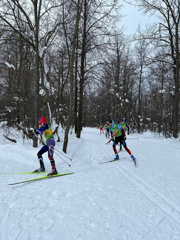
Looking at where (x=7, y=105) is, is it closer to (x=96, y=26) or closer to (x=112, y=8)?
(x=96, y=26)

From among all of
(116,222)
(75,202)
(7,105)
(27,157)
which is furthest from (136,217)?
(7,105)

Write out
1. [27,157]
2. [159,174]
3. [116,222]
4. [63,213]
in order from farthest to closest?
[27,157] < [159,174] < [63,213] < [116,222]

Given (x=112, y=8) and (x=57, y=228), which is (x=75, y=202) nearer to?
(x=57, y=228)

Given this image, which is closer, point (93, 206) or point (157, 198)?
point (93, 206)

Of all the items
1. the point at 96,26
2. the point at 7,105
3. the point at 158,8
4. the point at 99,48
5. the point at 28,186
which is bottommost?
the point at 28,186

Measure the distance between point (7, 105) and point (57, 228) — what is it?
58.1ft

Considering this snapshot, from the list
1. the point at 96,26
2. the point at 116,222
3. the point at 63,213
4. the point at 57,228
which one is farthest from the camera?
the point at 96,26

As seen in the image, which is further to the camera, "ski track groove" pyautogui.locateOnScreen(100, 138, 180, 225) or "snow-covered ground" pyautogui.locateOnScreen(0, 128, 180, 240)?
"ski track groove" pyautogui.locateOnScreen(100, 138, 180, 225)

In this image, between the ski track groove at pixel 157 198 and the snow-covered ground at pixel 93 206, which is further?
the ski track groove at pixel 157 198

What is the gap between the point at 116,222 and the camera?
9.37 feet

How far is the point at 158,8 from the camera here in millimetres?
14406

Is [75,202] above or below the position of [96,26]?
below

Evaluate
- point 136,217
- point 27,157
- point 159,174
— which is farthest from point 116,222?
→ point 27,157

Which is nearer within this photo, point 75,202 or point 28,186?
point 75,202
